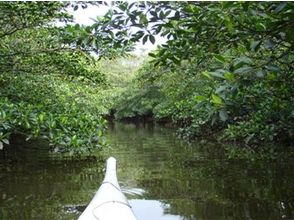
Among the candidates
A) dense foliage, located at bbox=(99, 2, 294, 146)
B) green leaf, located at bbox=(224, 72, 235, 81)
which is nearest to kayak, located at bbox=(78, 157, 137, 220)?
dense foliage, located at bbox=(99, 2, 294, 146)

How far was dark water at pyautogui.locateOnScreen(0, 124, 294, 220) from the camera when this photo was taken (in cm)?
645

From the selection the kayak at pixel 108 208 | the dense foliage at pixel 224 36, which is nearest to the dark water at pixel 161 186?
the kayak at pixel 108 208

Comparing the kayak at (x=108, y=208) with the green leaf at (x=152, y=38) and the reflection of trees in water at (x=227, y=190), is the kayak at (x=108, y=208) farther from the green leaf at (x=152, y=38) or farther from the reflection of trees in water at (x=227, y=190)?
the green leaf at (x=152, y=38)

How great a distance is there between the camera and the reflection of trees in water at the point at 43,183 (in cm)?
667

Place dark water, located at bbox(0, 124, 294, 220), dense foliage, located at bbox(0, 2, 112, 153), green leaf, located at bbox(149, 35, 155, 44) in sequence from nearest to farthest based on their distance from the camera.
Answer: green leaf, located at bbox(149, 35, 155, 44)
dense foliage, located at bbox(0, 2, 112, 153)
dark water, located at bbox(0, 124, 294, 220)

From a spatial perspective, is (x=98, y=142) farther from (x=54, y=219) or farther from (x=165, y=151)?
(x=165, y=151)

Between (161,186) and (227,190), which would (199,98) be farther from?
(161,186)

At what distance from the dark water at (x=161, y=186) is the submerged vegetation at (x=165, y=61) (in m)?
0.98

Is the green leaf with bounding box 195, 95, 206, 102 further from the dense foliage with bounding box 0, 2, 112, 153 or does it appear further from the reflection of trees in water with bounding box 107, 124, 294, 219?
the reflection of trees in water with bounding box 107, 124, 294, 219

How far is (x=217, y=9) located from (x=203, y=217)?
12.8 feet

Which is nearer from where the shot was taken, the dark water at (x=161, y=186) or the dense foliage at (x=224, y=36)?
the dense foliage at (x=224, y=36)

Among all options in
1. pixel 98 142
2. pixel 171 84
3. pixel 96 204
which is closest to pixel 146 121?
pixel 171 84

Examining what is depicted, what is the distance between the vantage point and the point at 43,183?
884 centimetres

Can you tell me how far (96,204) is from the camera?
196 inches
